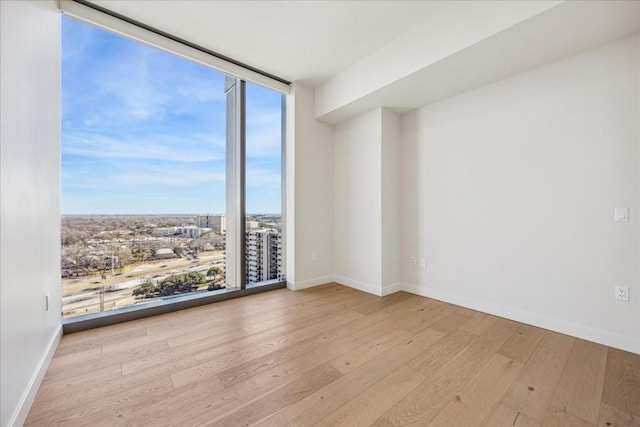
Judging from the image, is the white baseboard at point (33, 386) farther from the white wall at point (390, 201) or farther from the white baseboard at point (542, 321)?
the white baseboard at point (542, 321)

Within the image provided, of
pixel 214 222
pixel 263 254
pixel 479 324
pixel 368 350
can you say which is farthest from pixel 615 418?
pixel 214 222

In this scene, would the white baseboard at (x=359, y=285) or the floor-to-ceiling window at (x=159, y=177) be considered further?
the white baseboard at (x=359, y=285)

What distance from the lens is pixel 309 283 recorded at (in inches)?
144

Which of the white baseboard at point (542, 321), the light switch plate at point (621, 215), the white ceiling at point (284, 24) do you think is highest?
the white ceiling at point (284, 24)

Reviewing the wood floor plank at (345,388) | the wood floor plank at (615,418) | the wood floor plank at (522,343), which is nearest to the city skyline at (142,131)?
the wood floor plank at (345,388)

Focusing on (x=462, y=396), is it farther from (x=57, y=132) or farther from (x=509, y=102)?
(x=57, y=132)

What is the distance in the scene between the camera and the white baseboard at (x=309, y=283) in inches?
139

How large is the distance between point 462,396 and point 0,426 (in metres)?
2.15

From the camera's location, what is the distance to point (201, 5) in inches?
88.2

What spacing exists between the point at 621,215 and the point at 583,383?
128 cm

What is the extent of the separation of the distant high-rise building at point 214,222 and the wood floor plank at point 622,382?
134 inches

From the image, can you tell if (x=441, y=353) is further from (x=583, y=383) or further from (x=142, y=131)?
(x=142, y=131)

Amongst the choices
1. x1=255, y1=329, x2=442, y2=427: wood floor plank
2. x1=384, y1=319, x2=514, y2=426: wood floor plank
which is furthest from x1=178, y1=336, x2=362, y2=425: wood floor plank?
x1=384, y1=319, x2=514, y2=426: wood floor plank

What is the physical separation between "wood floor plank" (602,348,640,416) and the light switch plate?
0.97 meters
